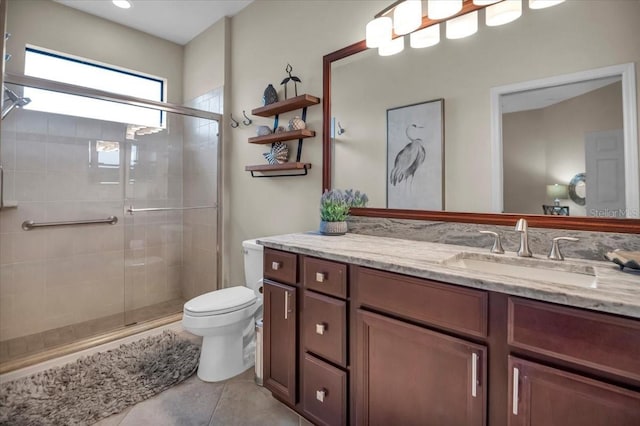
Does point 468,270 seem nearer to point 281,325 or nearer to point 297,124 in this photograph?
point 281,325

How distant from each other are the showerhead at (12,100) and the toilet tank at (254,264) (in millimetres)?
1818

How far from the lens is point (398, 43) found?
169cm

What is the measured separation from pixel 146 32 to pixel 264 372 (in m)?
3.27

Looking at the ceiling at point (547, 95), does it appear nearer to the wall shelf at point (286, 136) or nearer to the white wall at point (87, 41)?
the wall shelf at point (286, 136)

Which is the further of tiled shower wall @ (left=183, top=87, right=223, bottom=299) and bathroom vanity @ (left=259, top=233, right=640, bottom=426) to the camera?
tiled shower wall @ (left=183, top=87, right=223, bottom=299)

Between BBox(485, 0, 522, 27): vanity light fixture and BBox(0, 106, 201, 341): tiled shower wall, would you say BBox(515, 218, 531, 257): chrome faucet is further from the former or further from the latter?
BBox(0, 106, 201, 341): tiled shower wall

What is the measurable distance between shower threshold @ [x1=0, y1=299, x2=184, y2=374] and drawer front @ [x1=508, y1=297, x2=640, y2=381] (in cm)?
257

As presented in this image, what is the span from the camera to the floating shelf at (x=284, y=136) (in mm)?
2072

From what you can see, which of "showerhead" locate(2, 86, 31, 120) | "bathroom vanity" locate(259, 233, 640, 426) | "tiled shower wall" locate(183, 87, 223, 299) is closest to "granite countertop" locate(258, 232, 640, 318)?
A: "bathroom vanity" locate(259, 233, 640, 426)

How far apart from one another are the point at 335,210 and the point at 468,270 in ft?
2.91

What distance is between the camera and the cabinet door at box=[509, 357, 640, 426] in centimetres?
73

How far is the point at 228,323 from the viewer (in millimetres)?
1861

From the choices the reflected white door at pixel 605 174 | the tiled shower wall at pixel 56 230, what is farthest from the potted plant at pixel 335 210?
the tiled shower wall at pixel 56 230

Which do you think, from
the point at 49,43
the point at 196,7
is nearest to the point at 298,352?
the point at 196,7
